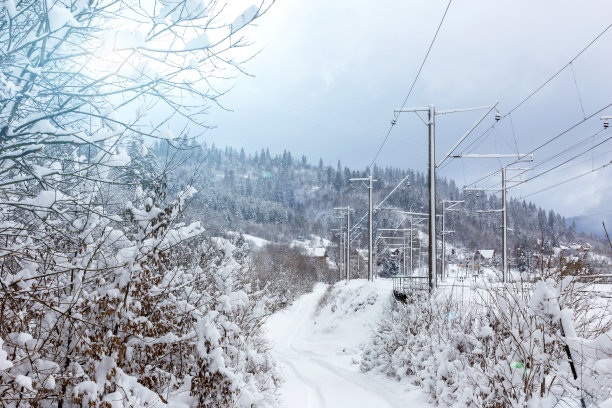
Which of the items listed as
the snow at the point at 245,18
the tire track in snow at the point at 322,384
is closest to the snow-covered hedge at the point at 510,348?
the tire track in snow at the point at 322,384

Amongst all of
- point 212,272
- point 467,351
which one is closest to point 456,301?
point 467,351

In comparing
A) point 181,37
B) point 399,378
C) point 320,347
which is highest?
point 181,37

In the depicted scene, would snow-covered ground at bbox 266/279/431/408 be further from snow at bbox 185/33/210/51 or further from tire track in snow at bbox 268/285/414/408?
snow at bbox 185/33/210/51

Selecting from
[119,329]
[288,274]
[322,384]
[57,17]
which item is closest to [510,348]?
[119,329]

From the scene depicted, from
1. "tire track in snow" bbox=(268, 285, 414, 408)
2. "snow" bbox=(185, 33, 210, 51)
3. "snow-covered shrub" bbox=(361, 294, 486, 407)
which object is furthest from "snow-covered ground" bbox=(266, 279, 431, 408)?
"snow" bbox=(185, 33, 210, 51)

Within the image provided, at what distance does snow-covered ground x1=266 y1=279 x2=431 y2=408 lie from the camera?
378 inches

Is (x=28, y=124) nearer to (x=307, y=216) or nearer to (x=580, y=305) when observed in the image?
(x=580, y=305)

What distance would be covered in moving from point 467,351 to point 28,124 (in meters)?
8.60

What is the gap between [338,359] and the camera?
17.2 m

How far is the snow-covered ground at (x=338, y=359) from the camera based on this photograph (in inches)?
378

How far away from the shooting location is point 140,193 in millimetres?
5344

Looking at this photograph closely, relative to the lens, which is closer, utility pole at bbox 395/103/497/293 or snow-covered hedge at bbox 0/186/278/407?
snow-covered hedge at bbox 0/186/278/407

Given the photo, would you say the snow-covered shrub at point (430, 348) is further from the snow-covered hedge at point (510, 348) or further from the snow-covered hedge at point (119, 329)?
the snow-covered hedge at point (119, 329)

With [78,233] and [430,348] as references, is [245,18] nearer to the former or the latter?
[78,233]
